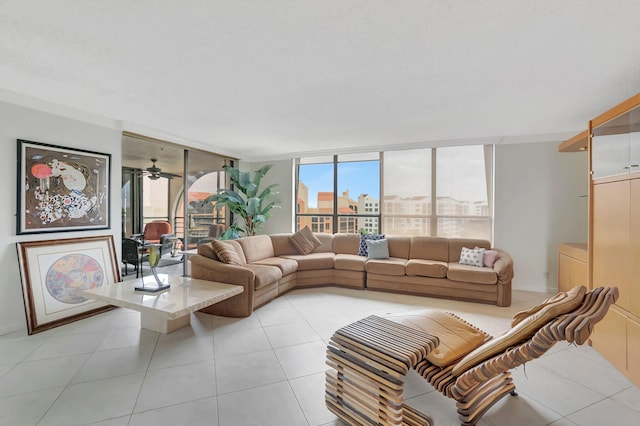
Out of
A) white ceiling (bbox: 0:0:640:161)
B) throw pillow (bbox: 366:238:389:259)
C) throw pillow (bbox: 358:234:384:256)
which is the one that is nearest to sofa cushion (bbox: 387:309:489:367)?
white ceiling (bbox: 0:0:640:161)

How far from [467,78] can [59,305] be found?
496 centimetres

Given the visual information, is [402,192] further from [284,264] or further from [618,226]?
[618,226]

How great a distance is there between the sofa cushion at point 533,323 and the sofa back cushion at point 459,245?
335cm

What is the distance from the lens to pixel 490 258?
4258 mm

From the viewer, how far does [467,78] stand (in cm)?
256

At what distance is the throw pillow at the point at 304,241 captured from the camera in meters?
5.30

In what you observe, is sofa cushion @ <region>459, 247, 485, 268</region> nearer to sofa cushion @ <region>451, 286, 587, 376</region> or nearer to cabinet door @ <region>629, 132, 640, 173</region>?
cabinet door @ <region>629, 132, 640, 173</region>

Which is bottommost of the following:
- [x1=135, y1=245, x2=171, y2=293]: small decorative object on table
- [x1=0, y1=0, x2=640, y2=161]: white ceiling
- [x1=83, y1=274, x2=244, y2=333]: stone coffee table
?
[x1=83, y1=274, x2=244, y2=333]: stone coffee table

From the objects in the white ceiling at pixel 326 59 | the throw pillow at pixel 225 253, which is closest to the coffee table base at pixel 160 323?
the throw pillow at pixel 225 253

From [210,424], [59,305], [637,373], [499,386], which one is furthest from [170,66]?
[637,373]

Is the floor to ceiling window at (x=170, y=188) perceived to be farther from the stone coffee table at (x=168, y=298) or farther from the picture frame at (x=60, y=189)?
the stone coffee table at (x=168, y=298)

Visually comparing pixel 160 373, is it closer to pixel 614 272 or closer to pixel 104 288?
pixel 104 288

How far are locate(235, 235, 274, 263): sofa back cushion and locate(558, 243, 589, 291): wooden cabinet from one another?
435 centimetres

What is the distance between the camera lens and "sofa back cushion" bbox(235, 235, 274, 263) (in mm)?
4573
